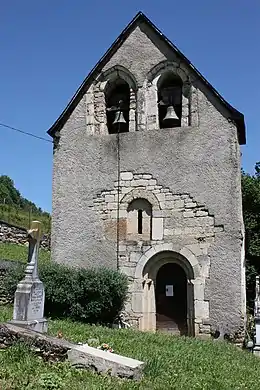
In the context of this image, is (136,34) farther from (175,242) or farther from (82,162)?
(175,242)

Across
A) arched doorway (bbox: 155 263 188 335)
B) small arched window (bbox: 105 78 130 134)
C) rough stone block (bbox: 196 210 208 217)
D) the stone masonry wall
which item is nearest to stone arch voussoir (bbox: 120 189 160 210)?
the stone masonry wall

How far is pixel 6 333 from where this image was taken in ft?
21.4

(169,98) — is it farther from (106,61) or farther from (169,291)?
(169,291)

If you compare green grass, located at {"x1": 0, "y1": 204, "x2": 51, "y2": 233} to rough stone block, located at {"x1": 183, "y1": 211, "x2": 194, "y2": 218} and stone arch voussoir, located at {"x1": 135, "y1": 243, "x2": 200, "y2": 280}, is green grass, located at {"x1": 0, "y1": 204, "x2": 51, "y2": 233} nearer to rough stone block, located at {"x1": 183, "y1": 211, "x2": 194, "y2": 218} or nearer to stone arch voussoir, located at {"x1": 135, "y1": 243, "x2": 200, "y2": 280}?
stone arch voussoir, located at {"x1": 135, "y1": 243, "x2": 200, "y2": 280}

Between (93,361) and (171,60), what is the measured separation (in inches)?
374

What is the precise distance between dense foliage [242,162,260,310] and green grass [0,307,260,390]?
32.4ft

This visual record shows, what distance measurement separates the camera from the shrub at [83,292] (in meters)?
11.9

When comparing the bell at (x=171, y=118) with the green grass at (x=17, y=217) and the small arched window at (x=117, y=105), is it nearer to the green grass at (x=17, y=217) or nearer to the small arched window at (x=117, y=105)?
the small arched window at (x=117, y=105)

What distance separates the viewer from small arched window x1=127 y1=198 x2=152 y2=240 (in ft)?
42.1

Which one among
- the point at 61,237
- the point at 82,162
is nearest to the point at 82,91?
the point at 82,162

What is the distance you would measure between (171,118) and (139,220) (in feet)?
9.58

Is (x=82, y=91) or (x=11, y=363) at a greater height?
(x=82, y=91)

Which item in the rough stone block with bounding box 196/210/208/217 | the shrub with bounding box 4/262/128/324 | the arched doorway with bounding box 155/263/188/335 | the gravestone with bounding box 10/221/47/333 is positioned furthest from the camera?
the arched doorway with bounding box 155/263/188/335

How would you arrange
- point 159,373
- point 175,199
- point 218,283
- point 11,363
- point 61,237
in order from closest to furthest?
1. point 11,363
2. point 159,373
3. point 218,283
4. point 175,199
5. point 61,237
